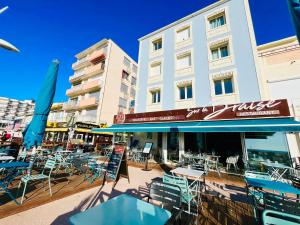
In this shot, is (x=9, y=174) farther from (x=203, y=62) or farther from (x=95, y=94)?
(x=95, y=94)

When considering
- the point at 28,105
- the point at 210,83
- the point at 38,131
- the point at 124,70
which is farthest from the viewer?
the point at 28,105

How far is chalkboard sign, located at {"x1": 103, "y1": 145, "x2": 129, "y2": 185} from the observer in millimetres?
6518

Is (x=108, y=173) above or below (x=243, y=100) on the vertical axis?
below

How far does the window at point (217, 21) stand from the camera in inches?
548

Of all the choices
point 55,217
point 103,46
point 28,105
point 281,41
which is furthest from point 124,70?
point 28,105

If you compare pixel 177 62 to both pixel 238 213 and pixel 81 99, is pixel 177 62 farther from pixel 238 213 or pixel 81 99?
pixel 81 99

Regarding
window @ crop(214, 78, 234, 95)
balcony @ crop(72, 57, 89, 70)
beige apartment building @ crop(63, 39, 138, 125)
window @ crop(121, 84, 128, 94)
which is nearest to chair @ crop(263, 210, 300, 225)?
window @ crop(214, 78, 234, 95)

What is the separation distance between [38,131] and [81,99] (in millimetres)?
25852

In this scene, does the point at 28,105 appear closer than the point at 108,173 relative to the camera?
No

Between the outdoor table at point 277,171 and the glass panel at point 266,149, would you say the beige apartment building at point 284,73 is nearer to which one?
the glass panel at point 266,149

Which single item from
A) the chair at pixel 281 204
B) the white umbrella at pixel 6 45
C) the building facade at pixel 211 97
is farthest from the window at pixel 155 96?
the chair at pixel 281 204

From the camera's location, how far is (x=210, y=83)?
12438mm

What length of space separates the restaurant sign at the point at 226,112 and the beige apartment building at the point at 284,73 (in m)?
1.82

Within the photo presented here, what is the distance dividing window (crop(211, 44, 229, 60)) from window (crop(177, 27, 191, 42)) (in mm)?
3538
